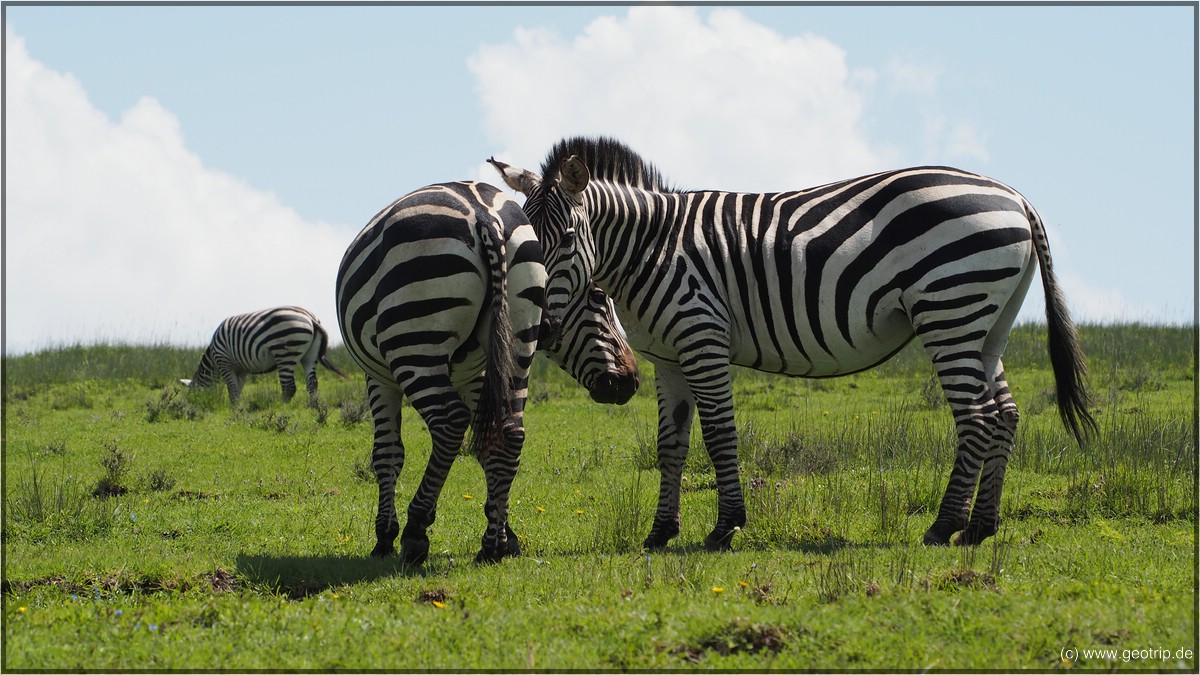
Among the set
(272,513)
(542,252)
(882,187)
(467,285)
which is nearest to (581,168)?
(542,252)

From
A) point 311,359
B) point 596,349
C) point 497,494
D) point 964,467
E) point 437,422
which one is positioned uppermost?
point 311,359

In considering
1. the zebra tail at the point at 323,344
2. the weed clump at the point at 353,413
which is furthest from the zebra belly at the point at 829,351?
the zebra tail at the point at 323,344

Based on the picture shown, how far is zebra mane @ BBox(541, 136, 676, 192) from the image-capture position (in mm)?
8328

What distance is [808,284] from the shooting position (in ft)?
26.1

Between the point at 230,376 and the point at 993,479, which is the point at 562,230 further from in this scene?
the point at 230,376

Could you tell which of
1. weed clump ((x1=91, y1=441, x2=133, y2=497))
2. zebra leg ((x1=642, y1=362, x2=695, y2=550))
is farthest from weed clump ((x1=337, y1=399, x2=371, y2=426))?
zebra leg ((x1=642, y1=362, x2=695, y2=550))

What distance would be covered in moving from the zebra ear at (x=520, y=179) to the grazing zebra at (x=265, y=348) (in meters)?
13.8

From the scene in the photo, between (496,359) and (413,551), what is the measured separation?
147 centimetres

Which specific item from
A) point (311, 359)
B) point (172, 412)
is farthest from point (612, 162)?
point (311, 359)

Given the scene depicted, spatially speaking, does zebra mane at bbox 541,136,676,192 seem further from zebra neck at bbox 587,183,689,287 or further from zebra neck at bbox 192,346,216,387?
zebra neck at bbox 192,346,216,387

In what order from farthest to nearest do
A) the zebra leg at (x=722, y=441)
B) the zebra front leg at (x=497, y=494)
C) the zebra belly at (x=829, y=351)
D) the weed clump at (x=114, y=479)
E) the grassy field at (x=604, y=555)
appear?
1. the weed clump at (x=114, y=479)
2. the zebra belly at (x=829, y=351)
3. the zebra leg at (x=722, y=441)
4. the zebra front leg at (x=497, y=494)
5. the grassy field at (x=604, y=555)

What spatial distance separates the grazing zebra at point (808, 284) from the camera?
7.52 meters

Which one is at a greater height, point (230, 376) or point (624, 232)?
point (624, 232)

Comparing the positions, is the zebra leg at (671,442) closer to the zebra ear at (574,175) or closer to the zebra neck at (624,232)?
the zebra neck at (624,232)
